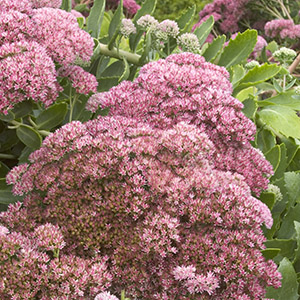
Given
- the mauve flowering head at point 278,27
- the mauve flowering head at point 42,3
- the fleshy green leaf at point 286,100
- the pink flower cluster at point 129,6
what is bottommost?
the pink flower cluster at point 129,6

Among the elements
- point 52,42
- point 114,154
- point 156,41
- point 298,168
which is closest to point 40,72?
point 52,42

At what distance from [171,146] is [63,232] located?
0.23 meters

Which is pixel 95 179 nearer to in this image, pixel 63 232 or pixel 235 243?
pixel 63 232

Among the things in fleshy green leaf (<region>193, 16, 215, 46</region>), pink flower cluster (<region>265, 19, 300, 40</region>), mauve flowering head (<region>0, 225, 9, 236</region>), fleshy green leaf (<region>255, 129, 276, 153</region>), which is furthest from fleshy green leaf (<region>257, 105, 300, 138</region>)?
pink flower cluster (<region>265, 19, 300, 40</region>)

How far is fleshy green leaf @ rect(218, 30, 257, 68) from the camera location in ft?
4.18

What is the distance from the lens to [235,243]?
74 centimetres

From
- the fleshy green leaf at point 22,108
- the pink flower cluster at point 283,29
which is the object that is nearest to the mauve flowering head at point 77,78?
the fleshy green leaf at point 22,108

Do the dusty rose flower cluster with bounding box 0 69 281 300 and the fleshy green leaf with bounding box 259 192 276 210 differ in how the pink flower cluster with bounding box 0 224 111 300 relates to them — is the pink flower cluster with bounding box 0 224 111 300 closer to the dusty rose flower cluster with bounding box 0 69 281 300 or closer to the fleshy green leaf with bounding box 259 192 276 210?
the dusty rose flower cluster with bounding box 0 69 281 300

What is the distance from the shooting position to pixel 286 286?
0.90 metres

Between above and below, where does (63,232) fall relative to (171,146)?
below

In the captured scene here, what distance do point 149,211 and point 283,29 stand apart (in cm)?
186

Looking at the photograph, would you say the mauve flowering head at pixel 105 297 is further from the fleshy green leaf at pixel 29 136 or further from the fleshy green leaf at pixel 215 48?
the fleshy green leaf at pixel 215 48

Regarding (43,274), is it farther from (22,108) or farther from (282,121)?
(282,121)

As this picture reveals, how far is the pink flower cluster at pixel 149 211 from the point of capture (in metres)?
0.72
